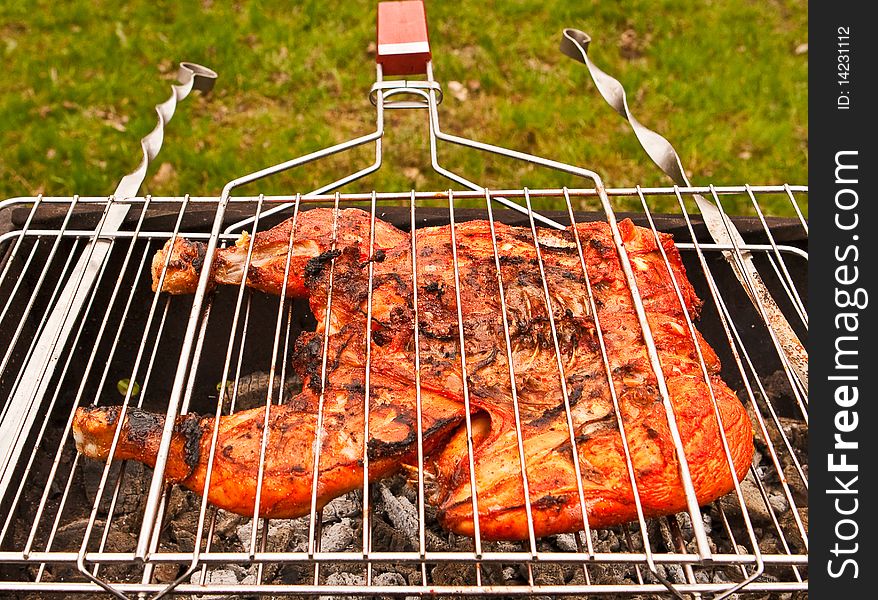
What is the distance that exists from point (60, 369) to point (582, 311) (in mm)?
2090

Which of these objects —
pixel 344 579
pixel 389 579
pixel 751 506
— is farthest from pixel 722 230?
pixel 344 579

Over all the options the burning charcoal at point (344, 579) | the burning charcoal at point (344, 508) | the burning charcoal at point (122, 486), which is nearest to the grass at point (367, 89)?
the burning charcoal at point (122, 486)

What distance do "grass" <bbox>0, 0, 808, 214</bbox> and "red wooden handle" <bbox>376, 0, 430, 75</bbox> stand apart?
1.77 metres

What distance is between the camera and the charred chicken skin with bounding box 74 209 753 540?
1724 millimetres

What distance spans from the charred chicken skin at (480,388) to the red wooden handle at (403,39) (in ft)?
2.39

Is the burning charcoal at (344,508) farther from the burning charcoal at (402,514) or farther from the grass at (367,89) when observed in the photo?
the grass at (367,89)

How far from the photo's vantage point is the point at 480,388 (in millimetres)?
1927

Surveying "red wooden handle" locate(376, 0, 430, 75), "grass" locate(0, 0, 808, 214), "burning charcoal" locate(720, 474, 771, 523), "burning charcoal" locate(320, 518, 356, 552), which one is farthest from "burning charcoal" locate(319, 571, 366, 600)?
"grass" locate(0, 0, 808, 214)

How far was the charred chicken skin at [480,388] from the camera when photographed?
1724 mm

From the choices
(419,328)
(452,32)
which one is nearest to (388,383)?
(419,328)

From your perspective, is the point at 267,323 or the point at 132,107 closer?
the point at 267,323

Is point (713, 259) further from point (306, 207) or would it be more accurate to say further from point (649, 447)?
point (306, 207)

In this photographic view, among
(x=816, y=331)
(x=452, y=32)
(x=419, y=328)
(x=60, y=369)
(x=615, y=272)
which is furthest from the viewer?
(x=452, y=32)

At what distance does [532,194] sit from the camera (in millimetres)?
2375
